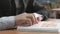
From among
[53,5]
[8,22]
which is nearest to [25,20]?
[8,22]

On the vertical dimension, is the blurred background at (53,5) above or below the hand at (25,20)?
below

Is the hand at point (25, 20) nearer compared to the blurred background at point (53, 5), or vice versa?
Result: the hand at point (25, 20)

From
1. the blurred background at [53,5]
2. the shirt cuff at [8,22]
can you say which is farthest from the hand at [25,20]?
the blurred background at [53,5]

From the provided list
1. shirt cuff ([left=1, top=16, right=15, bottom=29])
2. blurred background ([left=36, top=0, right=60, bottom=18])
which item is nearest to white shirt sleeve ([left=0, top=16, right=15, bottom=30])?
shirt cuff ([left=1, top=16, right=15, bottom=29])

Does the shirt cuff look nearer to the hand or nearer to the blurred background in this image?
the hand

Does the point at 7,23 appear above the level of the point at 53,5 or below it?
above

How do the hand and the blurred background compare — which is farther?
the blurred background

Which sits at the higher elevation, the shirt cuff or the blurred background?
the shirt cuff

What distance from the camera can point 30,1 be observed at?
5.18 feet

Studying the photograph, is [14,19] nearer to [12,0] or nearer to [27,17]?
[27,17]

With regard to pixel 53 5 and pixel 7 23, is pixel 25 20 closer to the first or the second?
pixel 7 23

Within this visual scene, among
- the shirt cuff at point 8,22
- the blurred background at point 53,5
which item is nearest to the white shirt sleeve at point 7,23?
the shirt cuff at point 8,22

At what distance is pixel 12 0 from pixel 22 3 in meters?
0.16

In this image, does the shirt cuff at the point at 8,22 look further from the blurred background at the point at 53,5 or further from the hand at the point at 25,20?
the blurred background at the point at 53,5
